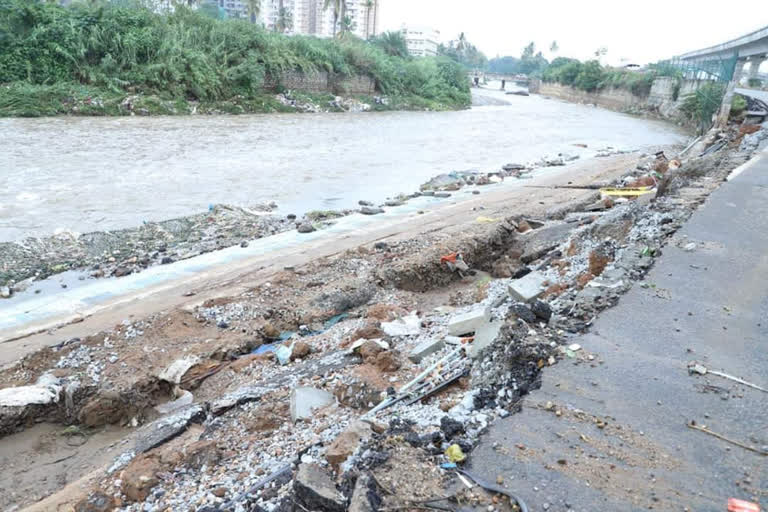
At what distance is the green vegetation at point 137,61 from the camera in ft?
80.7

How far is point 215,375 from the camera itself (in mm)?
5168

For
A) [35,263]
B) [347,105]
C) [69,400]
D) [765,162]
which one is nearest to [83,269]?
[35,263]

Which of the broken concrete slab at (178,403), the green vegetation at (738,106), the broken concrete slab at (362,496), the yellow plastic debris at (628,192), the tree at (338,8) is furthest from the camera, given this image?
the tree at (338,8)

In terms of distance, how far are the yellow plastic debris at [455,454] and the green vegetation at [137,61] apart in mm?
24930

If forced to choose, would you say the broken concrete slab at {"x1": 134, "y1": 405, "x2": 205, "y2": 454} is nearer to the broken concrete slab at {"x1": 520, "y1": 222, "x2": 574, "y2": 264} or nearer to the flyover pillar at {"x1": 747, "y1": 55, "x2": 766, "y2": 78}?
the broken concrete slab at {"x1": 520, "y1": 222, "x2": 574, "y2": 264}

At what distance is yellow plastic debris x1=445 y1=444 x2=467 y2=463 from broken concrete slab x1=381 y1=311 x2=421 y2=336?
7.89 ft

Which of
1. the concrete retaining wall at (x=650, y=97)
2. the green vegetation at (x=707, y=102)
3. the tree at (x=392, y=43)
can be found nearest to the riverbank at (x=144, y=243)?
the green vegetation at (x=707, y=102)

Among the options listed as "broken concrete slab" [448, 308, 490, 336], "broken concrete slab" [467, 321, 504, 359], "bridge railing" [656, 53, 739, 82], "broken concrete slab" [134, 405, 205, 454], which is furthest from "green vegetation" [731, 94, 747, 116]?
"broken concrete slab" [134, 405, 205, 454]

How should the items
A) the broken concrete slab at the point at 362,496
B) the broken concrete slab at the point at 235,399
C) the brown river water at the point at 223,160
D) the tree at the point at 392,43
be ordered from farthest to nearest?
the tree at the point at 392,43 → the brown river water at the point at 223,160 → the broken concrete slab at the point at 235,399 → the broken concrete slab at the point at 362,496

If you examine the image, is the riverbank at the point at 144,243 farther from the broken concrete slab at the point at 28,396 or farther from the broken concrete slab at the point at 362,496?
the broken concrete slab at the point at 362,496

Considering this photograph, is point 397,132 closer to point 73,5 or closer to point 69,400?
point 73,5

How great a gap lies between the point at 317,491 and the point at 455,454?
2.22ft

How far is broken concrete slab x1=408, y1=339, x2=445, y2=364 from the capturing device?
4.46m

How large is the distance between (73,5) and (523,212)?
1125 inches
